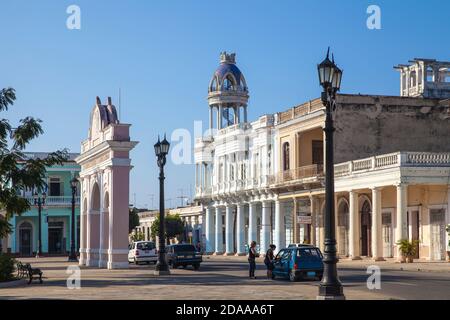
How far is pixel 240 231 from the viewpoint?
67.0 metres

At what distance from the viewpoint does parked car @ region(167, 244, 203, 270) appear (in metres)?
41.7

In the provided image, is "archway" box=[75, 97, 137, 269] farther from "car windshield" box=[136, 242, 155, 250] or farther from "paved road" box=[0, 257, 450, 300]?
"paved road" box=[0, 257, 450, 300]

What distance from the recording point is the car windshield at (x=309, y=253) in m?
28.7

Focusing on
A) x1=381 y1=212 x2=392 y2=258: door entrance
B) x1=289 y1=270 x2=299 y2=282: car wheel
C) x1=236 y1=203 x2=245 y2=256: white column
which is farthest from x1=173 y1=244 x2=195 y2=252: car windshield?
x1=236 y1=203 x2=245 y2=256: white column

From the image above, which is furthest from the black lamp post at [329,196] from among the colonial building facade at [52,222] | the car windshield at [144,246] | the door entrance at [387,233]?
the colonial building facade at [52,222]

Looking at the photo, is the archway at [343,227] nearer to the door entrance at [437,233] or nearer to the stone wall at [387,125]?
the stone wall at [387,125]

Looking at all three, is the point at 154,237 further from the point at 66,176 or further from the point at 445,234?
the point at 445,234

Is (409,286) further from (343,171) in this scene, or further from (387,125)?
(387,125)

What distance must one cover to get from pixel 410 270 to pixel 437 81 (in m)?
28.1

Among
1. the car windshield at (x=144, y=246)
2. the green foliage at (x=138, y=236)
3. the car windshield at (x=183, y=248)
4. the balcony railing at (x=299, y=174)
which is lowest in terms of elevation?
the green foliage at (x=138, y=236)

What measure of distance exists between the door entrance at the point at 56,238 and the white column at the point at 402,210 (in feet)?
138

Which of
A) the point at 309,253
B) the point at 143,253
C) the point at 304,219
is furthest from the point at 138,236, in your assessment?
the point at 309,253

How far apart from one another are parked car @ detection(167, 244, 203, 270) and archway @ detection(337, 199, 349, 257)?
535 inches

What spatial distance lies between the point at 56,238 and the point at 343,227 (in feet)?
111
